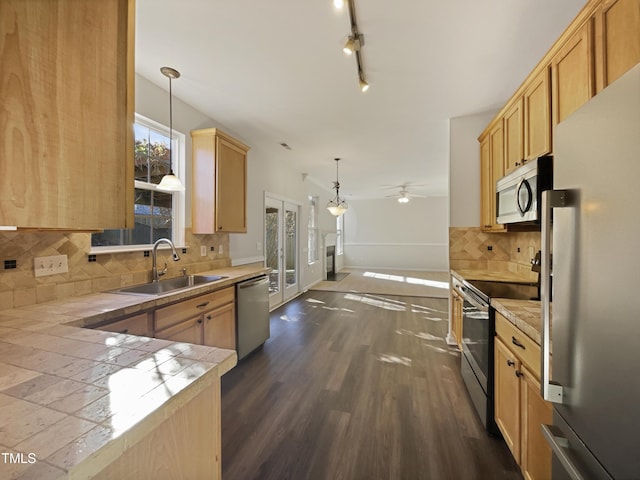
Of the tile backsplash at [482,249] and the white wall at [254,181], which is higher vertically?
the white wall at [254,181]

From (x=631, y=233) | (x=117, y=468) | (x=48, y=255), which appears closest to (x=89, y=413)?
(x=117, y=468)

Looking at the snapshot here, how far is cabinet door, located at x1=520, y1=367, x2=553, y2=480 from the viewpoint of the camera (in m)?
1.20

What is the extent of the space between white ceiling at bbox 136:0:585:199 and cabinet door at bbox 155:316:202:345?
6.79 feet

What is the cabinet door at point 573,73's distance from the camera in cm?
139

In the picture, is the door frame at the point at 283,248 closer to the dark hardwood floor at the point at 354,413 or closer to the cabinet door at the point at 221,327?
the dark hardwood floor at the point at 354,413

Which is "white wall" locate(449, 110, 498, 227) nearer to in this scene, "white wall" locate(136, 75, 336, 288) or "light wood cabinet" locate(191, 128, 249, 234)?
"white wall" locate(136, 75, 336, 288)

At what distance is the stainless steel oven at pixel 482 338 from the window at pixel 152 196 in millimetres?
2773

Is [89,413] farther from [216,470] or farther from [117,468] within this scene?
[216,470]

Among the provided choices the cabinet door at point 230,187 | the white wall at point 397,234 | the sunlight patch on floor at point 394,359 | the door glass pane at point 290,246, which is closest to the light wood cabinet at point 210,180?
the cabinet door at point 230,187

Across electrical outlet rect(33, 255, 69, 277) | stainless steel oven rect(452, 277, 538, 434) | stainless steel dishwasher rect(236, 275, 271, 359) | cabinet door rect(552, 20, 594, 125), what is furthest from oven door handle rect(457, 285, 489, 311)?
electrical outlet rect(33, 255, 69, 277)

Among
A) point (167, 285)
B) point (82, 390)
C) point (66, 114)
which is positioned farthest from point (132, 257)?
point (82, 390)

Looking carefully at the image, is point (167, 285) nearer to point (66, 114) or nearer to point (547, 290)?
point (66, 114)

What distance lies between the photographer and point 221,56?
2.13 meters

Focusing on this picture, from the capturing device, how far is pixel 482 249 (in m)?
3.23
